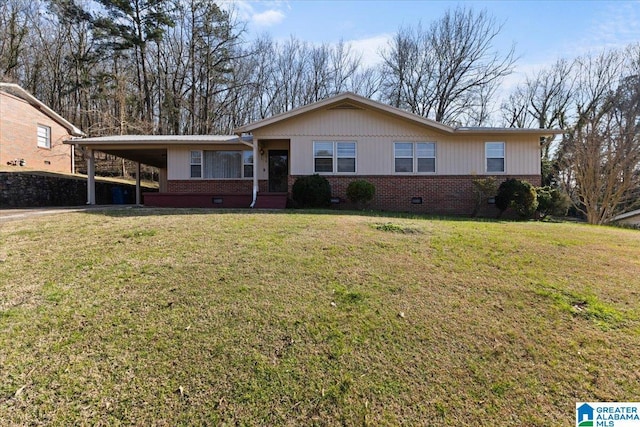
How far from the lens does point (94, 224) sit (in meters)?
7.53

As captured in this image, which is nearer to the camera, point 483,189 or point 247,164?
point 483,189

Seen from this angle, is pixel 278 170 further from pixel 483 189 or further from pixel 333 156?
pixel 483 189

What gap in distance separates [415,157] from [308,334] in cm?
1141

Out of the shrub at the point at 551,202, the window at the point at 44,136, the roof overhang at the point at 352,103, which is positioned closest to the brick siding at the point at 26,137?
the window at the point at 44,136

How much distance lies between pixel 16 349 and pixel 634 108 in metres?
30.6

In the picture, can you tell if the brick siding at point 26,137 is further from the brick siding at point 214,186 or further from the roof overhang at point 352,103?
the roof overhang at point 352,103

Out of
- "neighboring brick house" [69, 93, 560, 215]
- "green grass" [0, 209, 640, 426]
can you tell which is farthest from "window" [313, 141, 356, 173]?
"green grass" [0, 209, 640, 426]

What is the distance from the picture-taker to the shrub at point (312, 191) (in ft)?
40.4

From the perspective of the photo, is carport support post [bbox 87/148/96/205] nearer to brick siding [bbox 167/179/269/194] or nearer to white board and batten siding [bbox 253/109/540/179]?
brick siding [bbox 167/179/269/194]

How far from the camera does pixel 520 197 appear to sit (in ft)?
39.3

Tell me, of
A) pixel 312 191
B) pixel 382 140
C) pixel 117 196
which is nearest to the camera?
pixel 312 191

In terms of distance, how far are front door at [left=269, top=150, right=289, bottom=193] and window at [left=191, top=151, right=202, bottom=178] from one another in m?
3.11
